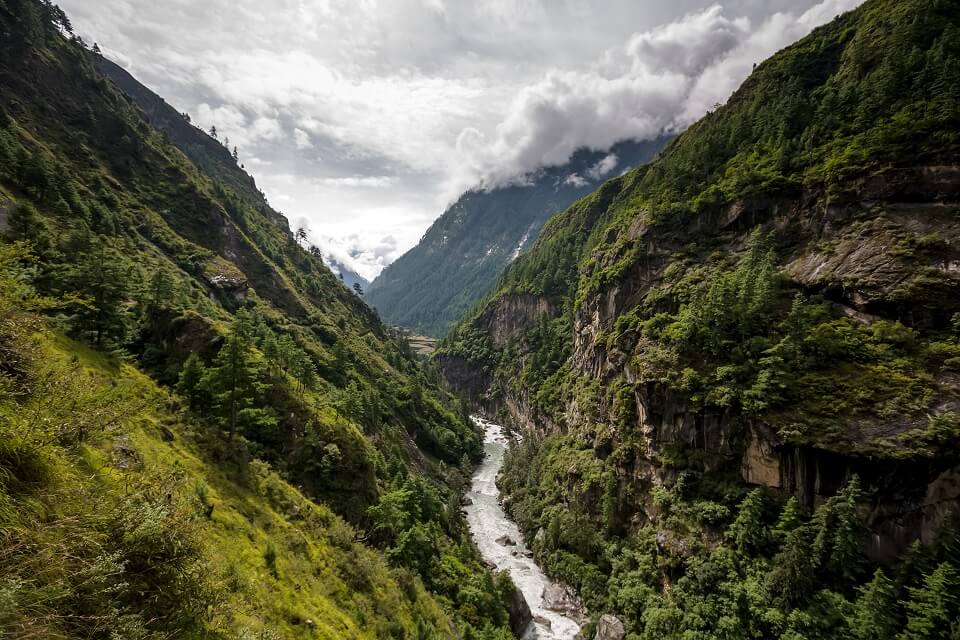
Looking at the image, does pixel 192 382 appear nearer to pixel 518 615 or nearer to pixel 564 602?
pixel 518 615

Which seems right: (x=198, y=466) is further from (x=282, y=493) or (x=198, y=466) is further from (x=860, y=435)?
(x=860, y=435)

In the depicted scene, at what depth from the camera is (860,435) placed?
40.1m

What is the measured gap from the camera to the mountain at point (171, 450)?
1009 centimetres

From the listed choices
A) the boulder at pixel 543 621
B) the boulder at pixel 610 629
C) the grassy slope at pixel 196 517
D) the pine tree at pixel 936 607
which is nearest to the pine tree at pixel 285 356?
the grassy slope at pixel 196 517

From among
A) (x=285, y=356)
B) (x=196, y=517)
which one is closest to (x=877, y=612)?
(x=196, y=517)

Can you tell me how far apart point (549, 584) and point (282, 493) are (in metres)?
47.6

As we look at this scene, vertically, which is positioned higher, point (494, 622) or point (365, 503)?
point (365, 503)

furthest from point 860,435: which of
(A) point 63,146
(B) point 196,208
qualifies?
(A) point 63,146

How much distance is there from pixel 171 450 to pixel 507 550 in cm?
6120

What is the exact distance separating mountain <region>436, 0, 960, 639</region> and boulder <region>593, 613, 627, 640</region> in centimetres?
138

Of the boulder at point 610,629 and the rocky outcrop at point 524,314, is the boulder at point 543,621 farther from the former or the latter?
the rocky outcrop at point 524,314

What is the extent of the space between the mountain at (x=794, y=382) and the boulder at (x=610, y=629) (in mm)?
1378

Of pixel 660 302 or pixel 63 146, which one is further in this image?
pixel 63 146

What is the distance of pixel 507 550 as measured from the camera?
72.4 meters
